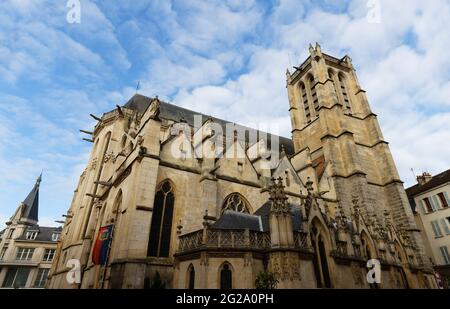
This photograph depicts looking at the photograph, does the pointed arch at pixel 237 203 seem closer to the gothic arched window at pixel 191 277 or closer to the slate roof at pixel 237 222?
the slate roof at pixel 237 222

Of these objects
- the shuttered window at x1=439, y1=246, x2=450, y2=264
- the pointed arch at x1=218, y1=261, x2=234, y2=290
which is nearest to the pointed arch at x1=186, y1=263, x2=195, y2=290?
the pointed arch at x1=218, y1=261, x2=234, y2=290

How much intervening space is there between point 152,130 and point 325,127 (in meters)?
18.0

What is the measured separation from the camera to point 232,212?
486 inches

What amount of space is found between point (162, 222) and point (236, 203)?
482 centimetres

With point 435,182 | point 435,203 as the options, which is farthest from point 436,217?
point 435,182

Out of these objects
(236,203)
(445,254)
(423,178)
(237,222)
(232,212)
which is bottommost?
(237,222)

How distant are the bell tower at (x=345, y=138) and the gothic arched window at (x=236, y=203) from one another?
30.3 ft

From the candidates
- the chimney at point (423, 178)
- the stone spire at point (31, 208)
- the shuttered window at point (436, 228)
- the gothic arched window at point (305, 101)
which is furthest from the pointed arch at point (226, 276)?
the stone spire at point (31, 208)

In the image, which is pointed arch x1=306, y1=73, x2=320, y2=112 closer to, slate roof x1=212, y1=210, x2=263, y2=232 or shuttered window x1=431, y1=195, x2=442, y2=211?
shuttered window x1=431, y1=195, x2=442, y2=211

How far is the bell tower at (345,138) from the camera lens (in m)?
21.7

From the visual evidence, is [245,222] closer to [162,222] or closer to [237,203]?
[237,203]

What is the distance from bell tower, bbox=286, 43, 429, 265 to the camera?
21.7 m

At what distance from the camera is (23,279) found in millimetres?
31859
